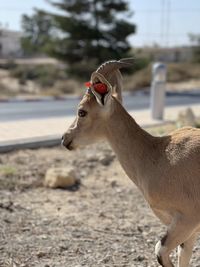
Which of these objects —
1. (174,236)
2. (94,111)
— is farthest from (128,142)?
(174,236)

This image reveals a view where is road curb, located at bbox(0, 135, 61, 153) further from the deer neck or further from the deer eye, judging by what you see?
the deer neck

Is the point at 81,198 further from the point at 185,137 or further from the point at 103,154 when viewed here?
the point at 185,137

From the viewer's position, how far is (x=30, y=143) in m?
10.9

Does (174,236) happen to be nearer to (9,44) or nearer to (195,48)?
(195,48)

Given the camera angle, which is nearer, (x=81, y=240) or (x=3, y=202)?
(x=81, y=240)

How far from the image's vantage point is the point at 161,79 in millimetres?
16016

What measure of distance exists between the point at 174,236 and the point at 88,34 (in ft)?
121

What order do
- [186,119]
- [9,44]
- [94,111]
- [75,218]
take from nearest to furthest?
[94,111] < [75,218] < [186,119] < [9,44]

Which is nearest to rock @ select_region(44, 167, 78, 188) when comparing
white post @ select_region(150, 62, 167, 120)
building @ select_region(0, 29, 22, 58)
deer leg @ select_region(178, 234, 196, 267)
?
deer leg @ select_region(178, 234, 196, 267)

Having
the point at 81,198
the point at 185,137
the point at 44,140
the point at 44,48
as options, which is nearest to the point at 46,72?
the point at 44,48

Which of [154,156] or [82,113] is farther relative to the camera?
[82,113]

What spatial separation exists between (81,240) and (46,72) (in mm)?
44388

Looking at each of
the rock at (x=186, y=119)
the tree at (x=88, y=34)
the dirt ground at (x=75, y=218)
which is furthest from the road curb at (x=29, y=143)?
the tree at (x=88, y=34)

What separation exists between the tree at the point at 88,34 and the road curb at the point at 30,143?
2838 centimetres
